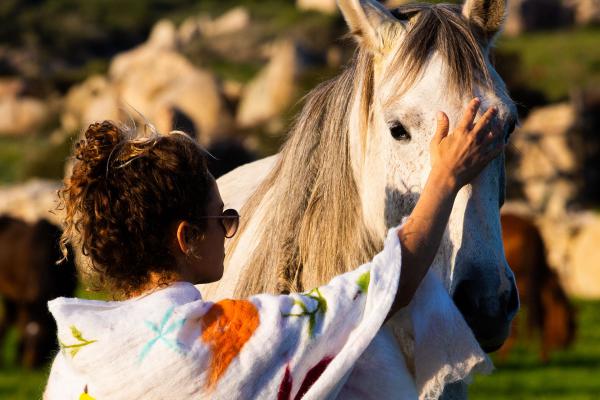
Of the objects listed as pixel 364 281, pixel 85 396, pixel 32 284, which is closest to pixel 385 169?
pixel 364 281

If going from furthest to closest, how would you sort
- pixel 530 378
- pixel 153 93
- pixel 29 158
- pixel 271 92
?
pixel 153 93, pixel 271 92, pixel 29 158, pixel 530 378

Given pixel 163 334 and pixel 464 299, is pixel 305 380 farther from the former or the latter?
pixel 464 299

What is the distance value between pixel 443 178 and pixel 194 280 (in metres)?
0.63

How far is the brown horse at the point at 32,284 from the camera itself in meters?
13.1

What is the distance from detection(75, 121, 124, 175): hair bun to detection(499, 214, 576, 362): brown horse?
37.7 ft

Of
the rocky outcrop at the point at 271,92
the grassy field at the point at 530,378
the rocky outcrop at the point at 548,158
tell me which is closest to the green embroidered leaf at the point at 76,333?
the grassy field at the point at 530,378

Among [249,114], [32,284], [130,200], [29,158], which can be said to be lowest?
[249,114]

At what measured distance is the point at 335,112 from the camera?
3418 mm

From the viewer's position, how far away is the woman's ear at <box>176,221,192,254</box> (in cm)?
249

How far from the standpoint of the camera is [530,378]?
11719mm

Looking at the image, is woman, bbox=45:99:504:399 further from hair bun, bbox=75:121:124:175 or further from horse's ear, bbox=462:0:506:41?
horse's ear, bbox=462:0:506:41

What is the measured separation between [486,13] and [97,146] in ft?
4.52

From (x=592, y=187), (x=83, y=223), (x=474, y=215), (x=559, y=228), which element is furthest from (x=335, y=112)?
(x=592, y=187)

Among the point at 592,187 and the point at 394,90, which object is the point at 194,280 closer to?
the point at 394,90
